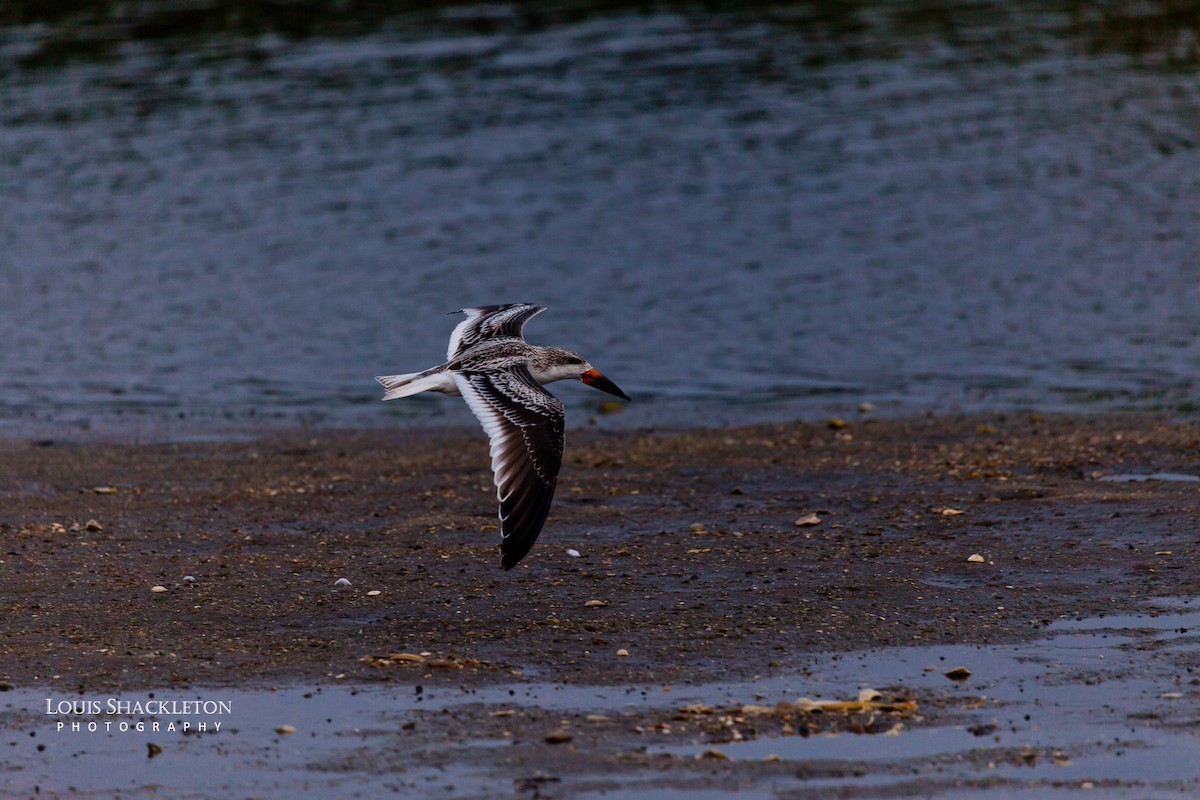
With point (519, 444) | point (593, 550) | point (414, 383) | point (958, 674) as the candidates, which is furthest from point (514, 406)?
point (958, 674)

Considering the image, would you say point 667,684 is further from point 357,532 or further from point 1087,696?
point 357,532

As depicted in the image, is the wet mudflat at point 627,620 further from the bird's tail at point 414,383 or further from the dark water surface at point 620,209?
the dark water surface at point 620,209

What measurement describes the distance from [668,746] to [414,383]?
4628mm

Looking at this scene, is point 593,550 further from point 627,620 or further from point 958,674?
point 958,674

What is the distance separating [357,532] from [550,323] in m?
9.33

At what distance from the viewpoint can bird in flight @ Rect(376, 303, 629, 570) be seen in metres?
10.2

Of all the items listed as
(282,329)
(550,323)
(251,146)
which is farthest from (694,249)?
(251,146)

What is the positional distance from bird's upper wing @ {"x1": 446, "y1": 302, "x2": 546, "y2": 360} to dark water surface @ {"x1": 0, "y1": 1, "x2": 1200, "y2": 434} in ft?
12.5

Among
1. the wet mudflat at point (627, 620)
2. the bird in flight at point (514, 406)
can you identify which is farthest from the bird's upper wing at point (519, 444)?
the wet mudflat at point (627, 620)

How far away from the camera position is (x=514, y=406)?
1109 centimetres

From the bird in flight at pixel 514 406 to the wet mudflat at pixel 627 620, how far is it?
60 centimetres

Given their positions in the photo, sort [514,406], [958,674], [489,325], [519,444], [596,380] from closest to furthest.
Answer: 1. [958,674]
2. [519,444]
3. [514,406]
4. [596,380]
5. [489,325]

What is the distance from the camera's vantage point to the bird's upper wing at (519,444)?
10094 mm

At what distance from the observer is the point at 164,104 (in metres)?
33.3
